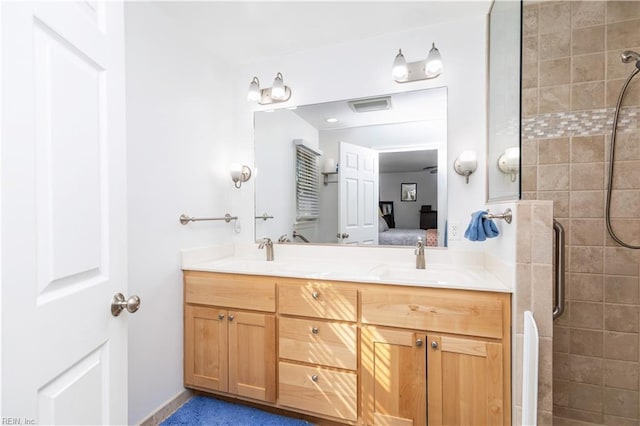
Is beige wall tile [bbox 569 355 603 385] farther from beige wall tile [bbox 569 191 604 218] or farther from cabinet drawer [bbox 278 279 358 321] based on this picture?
cabinet drawer [bbox 278 279 358 321]

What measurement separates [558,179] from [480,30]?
3.35 ft

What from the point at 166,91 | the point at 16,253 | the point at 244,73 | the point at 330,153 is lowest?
the point at 16,253

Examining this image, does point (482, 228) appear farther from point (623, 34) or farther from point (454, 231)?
point (623, 34)

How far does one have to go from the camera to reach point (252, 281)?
5.84ft

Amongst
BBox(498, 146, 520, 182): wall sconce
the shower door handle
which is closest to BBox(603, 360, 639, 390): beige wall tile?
the shower door handle

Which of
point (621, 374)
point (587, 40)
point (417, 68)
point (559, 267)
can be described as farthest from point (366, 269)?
point (587, 40)

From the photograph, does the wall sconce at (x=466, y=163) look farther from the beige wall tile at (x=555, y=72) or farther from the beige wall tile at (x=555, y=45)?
the beige wall tile at (x=555, y=45)

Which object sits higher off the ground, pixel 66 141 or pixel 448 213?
pixel 66 141

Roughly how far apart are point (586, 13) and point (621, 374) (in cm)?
202

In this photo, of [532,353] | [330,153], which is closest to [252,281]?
[330,153]

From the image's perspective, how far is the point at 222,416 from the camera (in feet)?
5.77

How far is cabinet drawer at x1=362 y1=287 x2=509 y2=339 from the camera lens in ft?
4.46

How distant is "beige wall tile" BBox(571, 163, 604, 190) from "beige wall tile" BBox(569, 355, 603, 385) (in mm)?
968

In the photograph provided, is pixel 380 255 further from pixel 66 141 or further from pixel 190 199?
pixel 66 141
